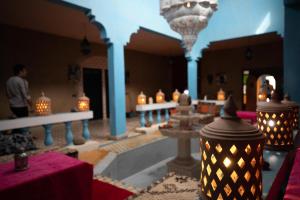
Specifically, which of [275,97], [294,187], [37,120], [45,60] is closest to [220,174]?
[294,187]

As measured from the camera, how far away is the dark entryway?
32.2ft

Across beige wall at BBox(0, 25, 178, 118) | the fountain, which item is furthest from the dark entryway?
the fountain

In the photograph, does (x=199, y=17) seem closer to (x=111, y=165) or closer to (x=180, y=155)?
(x=180, y=155)

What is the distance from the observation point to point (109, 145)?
5516 millimetres

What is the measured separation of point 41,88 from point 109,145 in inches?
169

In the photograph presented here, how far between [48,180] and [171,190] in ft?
3.24

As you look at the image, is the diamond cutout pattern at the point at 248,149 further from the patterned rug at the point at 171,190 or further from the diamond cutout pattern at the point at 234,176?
the patterned rug at the point at 171,190

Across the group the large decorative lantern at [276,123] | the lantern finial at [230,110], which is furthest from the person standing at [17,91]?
the lantern finial at [230,110]

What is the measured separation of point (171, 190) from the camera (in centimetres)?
189

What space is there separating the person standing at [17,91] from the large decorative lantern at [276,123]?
450cm

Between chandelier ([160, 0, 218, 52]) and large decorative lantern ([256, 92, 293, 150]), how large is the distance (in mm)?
2529

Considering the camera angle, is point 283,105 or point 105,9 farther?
point 105,9

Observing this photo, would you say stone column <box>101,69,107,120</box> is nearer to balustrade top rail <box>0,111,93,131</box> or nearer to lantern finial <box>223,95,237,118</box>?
balustrade top rail <box>0,111,93,131</box>

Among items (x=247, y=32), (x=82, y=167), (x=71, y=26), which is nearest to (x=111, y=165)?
(x=82, y=167)
